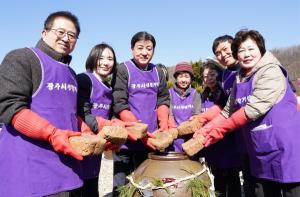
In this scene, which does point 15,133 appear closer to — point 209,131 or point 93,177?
point 93,177

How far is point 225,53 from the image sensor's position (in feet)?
14.5

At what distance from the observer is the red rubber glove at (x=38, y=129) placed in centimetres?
251

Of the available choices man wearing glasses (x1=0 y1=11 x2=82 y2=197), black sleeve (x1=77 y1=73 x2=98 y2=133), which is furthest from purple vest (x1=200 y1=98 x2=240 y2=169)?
man wearing glasses (x1=0 y1=11 x2=82 y2=197)

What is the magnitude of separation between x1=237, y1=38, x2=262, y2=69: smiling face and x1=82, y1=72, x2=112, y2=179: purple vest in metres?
1.58

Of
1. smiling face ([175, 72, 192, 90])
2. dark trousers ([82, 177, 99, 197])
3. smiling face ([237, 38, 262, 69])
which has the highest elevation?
smiling face ([237, 38, 262, 69])

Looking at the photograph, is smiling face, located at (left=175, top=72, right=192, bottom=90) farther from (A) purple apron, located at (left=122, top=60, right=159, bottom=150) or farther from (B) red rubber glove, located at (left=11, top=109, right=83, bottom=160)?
(B) red rubber glove, located at (left=11, top=109, right=83, bottom=160)

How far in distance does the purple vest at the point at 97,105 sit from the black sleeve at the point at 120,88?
0.10 metres

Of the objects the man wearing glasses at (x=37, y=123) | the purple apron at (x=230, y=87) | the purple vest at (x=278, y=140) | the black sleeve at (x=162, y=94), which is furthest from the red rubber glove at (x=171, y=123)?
the man wearing glasses at (x=37, y=123)

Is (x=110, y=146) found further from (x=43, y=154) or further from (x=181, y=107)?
(x=181, y=107)

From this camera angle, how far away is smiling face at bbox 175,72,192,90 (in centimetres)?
513

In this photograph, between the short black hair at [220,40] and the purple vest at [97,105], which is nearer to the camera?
the purple vest at [97,105]

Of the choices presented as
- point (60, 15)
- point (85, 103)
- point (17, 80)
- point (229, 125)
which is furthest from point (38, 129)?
point (229, 125)

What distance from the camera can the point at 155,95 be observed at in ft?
14.8

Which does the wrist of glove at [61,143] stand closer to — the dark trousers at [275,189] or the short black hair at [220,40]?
the dark trousers at [275,189]
